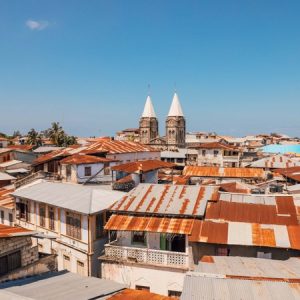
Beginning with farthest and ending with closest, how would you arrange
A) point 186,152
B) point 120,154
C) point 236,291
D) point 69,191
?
point 186,152, point 120,154, point 69,191, point 236,291

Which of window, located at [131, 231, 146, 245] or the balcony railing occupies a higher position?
window, located at [131, 231, 146, 245]

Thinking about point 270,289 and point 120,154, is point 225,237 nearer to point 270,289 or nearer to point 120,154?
point 270,289

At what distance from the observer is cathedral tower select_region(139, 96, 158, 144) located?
364 feet

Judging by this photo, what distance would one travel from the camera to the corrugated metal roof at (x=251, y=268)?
1288cm

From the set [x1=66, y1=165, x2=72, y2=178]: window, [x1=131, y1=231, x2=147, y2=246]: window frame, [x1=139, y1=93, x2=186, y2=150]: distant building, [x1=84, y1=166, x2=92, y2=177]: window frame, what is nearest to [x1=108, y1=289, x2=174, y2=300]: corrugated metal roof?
[x1=131, y1=231, x2=147, y2=246]: window frame

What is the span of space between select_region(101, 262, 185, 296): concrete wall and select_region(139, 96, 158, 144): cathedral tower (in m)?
91.6

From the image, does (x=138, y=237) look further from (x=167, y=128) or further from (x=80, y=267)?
(x=167, y=128)

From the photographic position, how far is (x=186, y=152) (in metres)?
77.1

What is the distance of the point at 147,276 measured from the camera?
18594mm

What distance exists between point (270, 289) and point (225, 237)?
20.1 ft

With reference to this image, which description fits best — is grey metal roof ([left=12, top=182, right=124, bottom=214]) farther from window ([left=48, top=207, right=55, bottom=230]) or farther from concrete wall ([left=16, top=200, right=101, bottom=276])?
window ([left=48, top=207, right=55, bottom=230])

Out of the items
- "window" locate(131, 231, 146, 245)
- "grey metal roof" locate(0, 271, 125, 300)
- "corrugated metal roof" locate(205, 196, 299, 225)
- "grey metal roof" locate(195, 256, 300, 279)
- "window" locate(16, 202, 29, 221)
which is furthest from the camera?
"window" locate(16, 202, 29, 221)

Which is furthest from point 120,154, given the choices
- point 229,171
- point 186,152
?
point 186,152

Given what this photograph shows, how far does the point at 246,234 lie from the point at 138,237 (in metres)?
6.53
